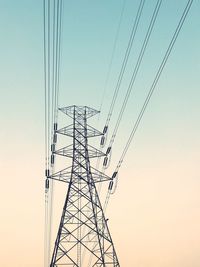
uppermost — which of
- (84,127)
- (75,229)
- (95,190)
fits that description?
(84,127)

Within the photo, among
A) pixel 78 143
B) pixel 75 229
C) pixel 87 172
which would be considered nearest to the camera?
pixel 75 229

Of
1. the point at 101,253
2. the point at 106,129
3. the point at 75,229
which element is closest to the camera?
the point at 101,253

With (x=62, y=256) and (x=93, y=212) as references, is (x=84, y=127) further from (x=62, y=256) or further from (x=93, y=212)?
(x=62, y=256)

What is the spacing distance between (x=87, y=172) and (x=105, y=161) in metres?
3.18

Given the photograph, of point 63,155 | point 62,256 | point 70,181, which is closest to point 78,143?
point 63,155

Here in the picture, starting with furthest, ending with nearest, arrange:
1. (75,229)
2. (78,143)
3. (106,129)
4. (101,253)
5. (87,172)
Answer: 1. (106,129)
2. (78,143)
3. (87,172)
4. (75,229)
5. (101,253)

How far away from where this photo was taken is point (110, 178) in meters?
26.8

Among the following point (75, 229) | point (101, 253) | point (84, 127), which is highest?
point (84, 127)

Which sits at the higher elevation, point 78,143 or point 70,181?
point 78,143

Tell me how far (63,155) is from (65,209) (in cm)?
409

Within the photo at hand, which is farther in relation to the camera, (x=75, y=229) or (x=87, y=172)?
(x=87, y=172)

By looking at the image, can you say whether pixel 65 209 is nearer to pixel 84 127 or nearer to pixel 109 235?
pixel 109 235

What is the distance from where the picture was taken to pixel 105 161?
99.1 ft

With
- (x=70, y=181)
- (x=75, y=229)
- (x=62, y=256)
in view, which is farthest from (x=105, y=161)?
(x=62, y=256)
